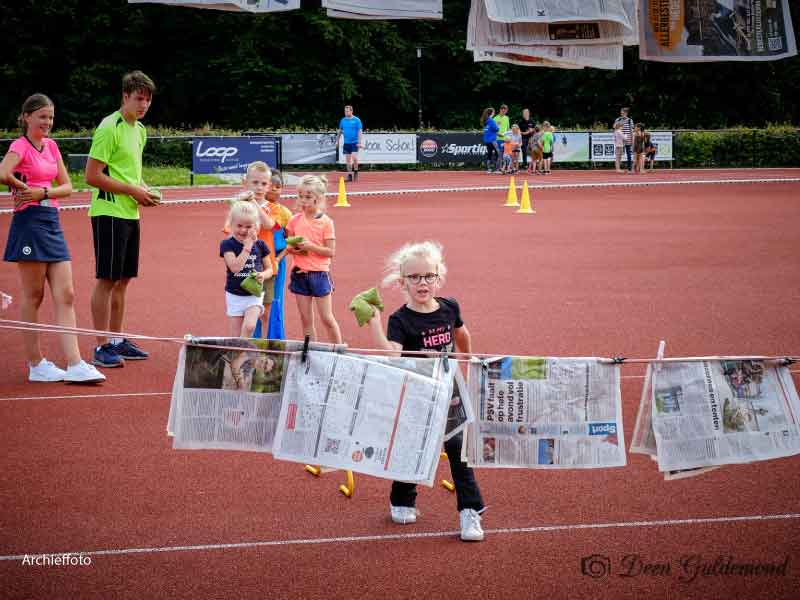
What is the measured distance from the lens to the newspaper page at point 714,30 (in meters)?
7.36

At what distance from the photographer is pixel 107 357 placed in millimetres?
8625

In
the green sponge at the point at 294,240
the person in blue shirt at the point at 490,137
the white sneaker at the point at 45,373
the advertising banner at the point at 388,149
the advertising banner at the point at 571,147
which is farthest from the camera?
the advertising banner at the point at 571,147

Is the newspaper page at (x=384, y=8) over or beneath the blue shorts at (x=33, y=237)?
over

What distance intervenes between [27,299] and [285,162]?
29.4 meters

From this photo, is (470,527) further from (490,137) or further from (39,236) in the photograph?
(490,137)

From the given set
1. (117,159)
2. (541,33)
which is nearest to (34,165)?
(117,159)

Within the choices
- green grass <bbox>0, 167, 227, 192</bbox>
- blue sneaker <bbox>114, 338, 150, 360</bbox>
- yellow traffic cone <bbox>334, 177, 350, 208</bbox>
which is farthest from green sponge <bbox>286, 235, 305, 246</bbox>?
green grass <bbox>0, 167, 227, 192</bbox>

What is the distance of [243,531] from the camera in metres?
5.16

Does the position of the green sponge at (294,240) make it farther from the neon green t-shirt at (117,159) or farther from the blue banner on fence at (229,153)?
Answer: the blue banner on fence at (229,153)

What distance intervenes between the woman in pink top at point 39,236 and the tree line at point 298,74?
4313 cm

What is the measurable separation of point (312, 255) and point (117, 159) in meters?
1.81

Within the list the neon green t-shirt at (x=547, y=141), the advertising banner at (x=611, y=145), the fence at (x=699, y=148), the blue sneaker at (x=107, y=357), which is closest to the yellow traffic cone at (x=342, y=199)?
the fence at (x=699, y=148)

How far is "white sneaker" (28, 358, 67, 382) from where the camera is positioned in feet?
26.5

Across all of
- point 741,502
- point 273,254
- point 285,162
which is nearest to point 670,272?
point 273,254
